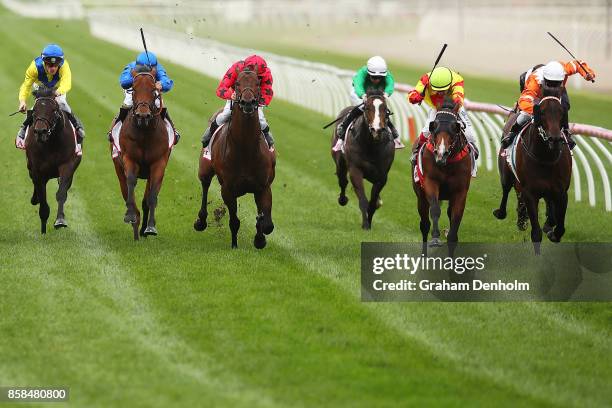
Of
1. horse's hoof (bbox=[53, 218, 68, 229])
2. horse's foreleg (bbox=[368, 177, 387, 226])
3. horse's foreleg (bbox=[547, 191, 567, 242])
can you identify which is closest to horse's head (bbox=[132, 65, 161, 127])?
horse's hoof (bbox=[53, 218, 68, 229])

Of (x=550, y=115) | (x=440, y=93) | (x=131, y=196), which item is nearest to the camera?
(x=550, y=115)

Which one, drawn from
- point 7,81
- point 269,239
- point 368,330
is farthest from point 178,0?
point 368,330

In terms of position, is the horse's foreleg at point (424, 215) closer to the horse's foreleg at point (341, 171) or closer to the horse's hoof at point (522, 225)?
the horse's hoof at point (522, 225)

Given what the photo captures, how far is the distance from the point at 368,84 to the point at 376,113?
118 cm

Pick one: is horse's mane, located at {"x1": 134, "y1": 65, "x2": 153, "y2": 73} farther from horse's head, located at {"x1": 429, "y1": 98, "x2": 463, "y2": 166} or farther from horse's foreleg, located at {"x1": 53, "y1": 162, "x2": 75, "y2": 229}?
horse's head, located at {"x1": 429, "y1": 98, "x2": 463, "y2": 166}

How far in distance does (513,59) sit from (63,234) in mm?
32115

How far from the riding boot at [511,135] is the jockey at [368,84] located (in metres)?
1.38

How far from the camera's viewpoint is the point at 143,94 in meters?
13.0

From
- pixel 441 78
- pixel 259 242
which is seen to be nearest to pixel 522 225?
pixel 441 78

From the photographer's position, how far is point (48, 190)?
59.2 ft

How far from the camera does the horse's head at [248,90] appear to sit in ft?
39.2

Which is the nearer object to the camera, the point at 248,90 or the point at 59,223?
the point at 248,90

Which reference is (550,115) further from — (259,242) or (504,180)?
(259,242)

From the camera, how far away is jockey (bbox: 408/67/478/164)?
13.0 meters
